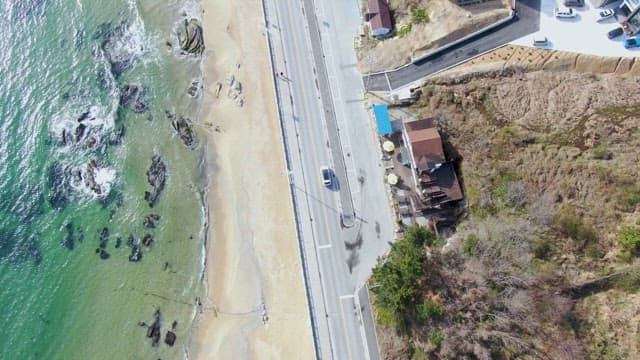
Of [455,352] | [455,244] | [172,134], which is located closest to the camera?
[455,352]

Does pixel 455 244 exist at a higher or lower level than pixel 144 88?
lower

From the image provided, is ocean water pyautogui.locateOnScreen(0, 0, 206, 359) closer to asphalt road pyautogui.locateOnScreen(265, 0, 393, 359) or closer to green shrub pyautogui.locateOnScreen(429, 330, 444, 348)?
asphalt road pyautogui.locateOnScreen(265, 0, 393, 359)

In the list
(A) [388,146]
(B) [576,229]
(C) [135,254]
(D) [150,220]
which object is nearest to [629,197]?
(B) [576,229]

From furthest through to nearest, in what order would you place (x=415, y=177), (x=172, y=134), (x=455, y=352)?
1. (x=172, y=134)
2. (x=415, y=177)
3. (x=455, y=352)

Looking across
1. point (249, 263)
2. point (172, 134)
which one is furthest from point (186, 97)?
point (249, 263)

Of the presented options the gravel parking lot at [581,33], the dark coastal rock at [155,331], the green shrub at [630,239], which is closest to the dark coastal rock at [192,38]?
the dark coastal rock at [155,331]

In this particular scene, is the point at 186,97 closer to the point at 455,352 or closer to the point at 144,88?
the point at 144,88

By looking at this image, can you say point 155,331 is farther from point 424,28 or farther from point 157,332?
point 424,28
